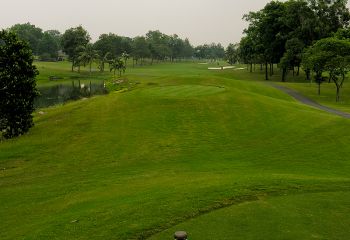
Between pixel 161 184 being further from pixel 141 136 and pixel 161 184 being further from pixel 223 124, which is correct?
pixel 223 124

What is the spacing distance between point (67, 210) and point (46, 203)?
2.35 m

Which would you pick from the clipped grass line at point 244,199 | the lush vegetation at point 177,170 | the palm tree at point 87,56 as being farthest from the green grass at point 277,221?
the palm tree at point 87,56

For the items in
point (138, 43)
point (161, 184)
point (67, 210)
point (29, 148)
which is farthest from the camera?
point (138, 43)

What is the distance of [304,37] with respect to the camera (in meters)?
89.8

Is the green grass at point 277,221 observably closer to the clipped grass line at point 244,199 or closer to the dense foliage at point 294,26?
the clipped grass line at point 244,199

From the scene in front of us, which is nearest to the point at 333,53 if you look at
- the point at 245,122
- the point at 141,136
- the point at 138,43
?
the point at 245,122

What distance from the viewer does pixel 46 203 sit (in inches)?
746

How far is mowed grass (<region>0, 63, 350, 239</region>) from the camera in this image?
47.3 ft

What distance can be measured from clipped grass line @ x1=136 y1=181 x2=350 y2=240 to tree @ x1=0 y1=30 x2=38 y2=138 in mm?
24275

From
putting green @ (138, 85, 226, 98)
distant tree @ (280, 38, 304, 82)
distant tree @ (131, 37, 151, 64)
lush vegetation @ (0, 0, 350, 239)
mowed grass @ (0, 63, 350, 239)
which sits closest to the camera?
lush vegetation @ (0, 0, 350, 239)

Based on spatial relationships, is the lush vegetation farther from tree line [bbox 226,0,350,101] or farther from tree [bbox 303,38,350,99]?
tree line [bbox 226,0,350,101]

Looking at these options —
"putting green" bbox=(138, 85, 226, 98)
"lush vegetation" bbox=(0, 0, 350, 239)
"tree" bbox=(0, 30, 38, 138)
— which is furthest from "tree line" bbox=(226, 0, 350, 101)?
"tree" bbox=(0, 30, 38, 138)

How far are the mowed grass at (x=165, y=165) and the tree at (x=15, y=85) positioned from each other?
5.59 feet

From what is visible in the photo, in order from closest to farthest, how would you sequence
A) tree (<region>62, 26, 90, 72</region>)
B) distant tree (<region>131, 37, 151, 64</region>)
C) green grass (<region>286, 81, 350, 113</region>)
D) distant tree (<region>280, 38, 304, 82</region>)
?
1. green grass (<region>286, 81, 350, 113</region>)
2. distant tree (<region>280, 38, 304, 82</region>)
3. tree (<region>62, 26, 90, 72</region>)
4. distant tree (<region>131, 37, 151, 64</region>)
